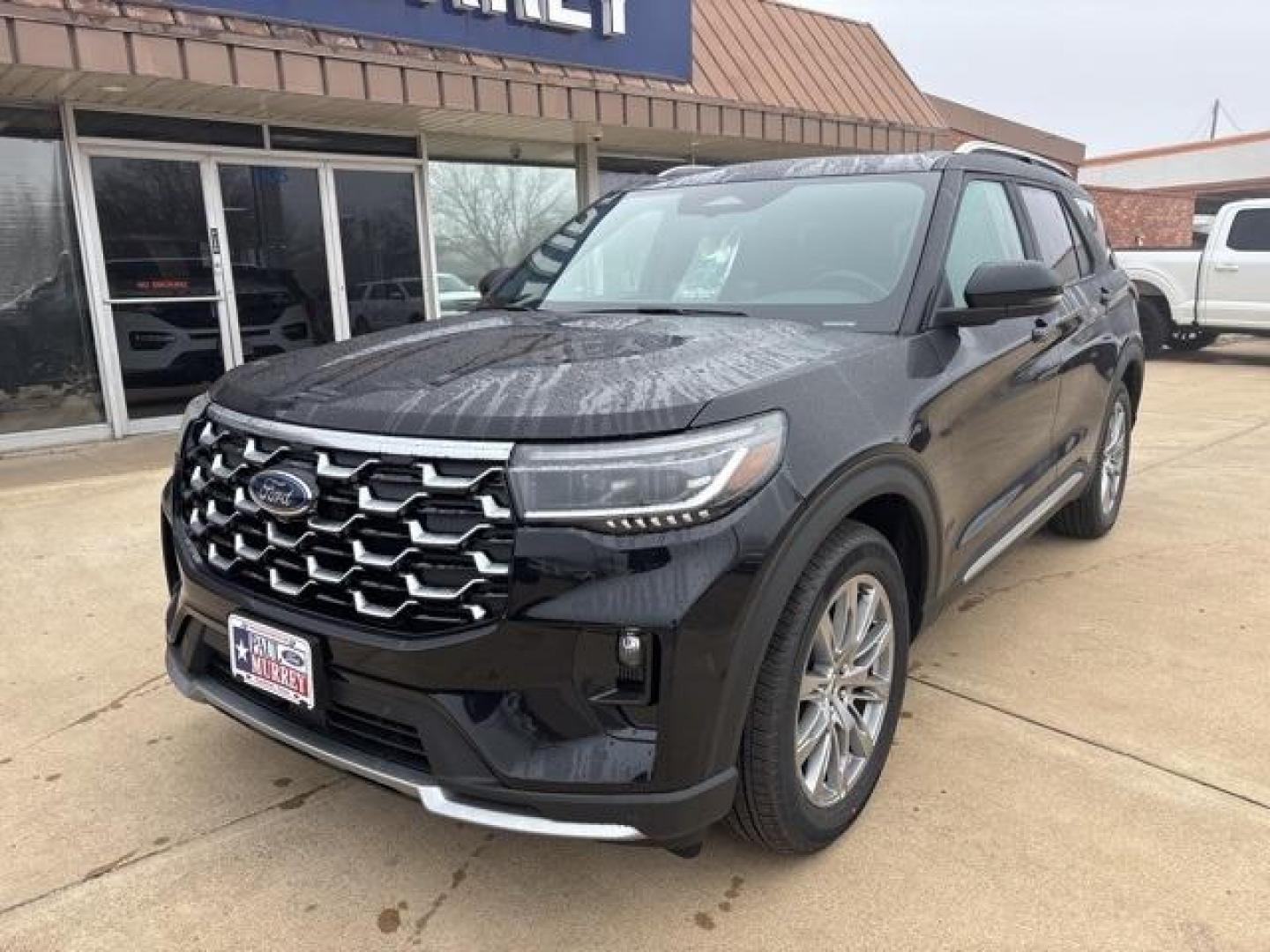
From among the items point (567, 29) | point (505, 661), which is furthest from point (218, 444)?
point (567, 29)

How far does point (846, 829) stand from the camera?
8.04ft

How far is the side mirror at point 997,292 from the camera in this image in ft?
8.96

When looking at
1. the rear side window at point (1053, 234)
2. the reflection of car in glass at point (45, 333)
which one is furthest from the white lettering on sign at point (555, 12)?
the rear side window at point (1053, 234)

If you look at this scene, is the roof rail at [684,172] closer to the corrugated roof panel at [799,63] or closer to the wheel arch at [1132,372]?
the wheel arch at [1132,372]

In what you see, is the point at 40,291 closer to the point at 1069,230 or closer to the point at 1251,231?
the point at 1069,230

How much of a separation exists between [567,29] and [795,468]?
7.81 meters

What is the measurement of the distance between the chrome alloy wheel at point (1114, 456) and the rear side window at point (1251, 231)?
28.9 ft

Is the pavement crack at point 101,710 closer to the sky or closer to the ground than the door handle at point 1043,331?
closer to the ground

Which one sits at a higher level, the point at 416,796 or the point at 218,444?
the point at 218,444

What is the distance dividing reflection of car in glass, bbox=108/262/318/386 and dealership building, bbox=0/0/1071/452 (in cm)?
2

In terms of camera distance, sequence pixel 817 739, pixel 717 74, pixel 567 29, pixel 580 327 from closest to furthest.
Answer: pixel 817 739 → pixel 580 327 → pixel 567 29 → pixel 717 74

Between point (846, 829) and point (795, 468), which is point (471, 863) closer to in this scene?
point (846, 829)

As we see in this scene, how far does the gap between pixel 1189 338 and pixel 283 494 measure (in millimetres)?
14503

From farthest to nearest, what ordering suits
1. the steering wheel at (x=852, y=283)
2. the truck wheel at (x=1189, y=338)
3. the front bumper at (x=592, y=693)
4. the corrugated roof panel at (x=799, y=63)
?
the truck wheel at (x=1189, y=338)
the corrugated roof panel at (x=799, y=63)
the steering wheel at (x=852, y=283)
the front bumper at (x=592, y=693)
